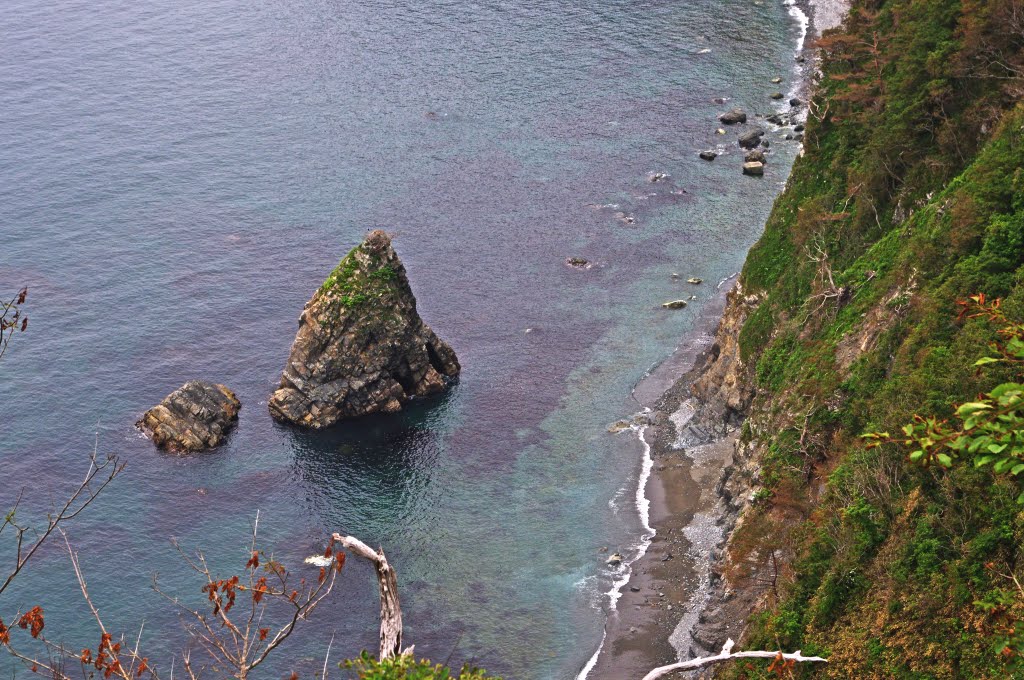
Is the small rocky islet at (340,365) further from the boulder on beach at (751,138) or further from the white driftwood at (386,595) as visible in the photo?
the white driftwood at (386,595)

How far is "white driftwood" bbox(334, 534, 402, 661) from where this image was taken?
76.6 feet

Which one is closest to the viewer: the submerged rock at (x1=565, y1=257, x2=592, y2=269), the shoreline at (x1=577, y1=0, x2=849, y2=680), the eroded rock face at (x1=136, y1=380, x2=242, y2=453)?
the shoreline at (x1=577, y1=0, x2=849, y2=680)

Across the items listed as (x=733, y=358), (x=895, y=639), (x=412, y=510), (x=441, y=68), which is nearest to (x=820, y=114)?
(x=733, y=358)

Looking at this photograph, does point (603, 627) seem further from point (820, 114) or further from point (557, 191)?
point (557, 191)

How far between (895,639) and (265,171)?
113569 millimetres

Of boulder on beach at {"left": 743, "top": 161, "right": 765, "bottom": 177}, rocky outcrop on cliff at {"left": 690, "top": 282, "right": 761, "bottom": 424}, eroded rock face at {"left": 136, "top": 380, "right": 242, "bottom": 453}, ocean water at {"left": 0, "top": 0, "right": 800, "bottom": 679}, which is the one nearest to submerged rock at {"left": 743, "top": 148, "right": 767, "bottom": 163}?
boulder on beach at {"left": 743, "top": 161, "right": 765, "bottom": 177}

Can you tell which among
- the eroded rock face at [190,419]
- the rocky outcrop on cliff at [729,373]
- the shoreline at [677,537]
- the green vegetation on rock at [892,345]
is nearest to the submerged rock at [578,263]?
the shoreline at [677,537]

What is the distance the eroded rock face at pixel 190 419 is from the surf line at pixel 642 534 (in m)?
37.0

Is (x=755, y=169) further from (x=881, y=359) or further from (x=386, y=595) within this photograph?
→ (x=386, y=595)

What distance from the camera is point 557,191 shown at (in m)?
136

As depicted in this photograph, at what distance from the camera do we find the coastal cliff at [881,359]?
49188mm

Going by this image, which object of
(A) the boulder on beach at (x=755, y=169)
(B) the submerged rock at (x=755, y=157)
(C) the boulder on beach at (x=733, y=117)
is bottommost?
(A) the boulder on beach at (x=755, y=169)

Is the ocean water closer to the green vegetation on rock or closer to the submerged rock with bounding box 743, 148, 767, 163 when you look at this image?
the submerged rock with bounding box 743, 148, 767, 163

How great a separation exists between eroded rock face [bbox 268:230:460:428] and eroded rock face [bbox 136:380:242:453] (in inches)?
186
